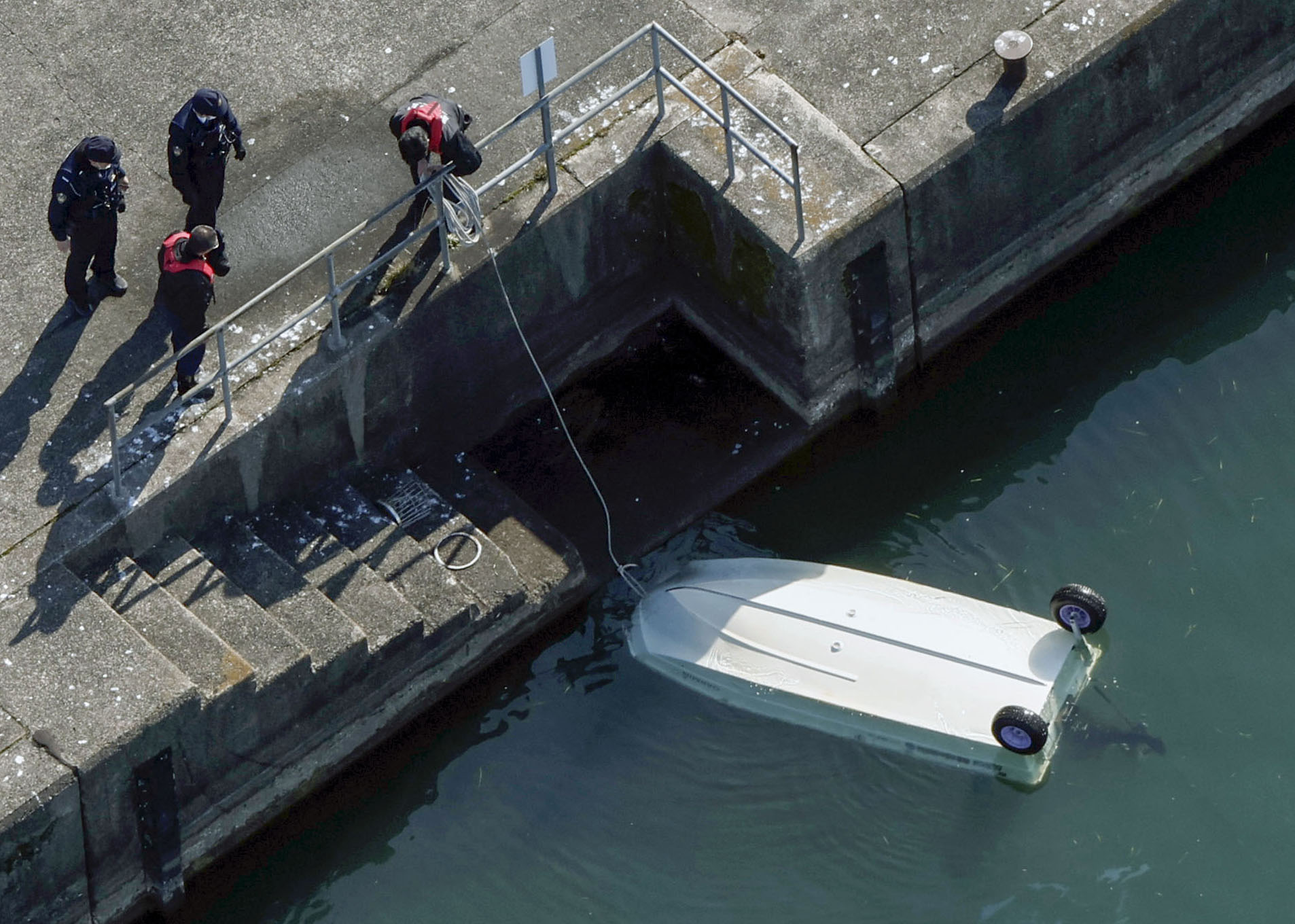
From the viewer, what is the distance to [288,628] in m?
14.4

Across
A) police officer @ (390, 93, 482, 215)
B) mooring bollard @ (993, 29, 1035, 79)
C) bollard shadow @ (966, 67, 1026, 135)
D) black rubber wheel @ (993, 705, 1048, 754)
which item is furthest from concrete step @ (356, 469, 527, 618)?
mooring bollard @ (993, 29, 1035, 79)

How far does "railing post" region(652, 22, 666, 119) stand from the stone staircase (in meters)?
3.06

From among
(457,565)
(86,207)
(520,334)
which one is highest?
(86,207)

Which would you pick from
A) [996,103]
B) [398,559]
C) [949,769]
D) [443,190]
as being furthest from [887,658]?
[443,190]

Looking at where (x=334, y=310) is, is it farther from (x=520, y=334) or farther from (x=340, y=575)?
(x=340, y=575)

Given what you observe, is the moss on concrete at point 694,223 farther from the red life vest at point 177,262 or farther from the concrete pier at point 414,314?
the red life vest at point 177,262

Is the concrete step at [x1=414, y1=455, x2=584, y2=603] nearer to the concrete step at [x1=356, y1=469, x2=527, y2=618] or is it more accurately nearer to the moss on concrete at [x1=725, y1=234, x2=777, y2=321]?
the concrete step at [x1=356, y1=469, x2=527, y2=618]

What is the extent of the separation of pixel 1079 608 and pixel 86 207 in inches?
292

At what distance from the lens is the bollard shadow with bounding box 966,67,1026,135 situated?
51.4 ft

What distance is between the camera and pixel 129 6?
16719mm

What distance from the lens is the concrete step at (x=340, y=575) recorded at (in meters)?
14.6

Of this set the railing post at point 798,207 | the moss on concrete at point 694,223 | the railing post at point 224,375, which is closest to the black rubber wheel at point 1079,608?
the railing post at point 798,207

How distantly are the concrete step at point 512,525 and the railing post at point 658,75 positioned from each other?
302 centimetres

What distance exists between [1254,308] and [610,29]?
566 cm
